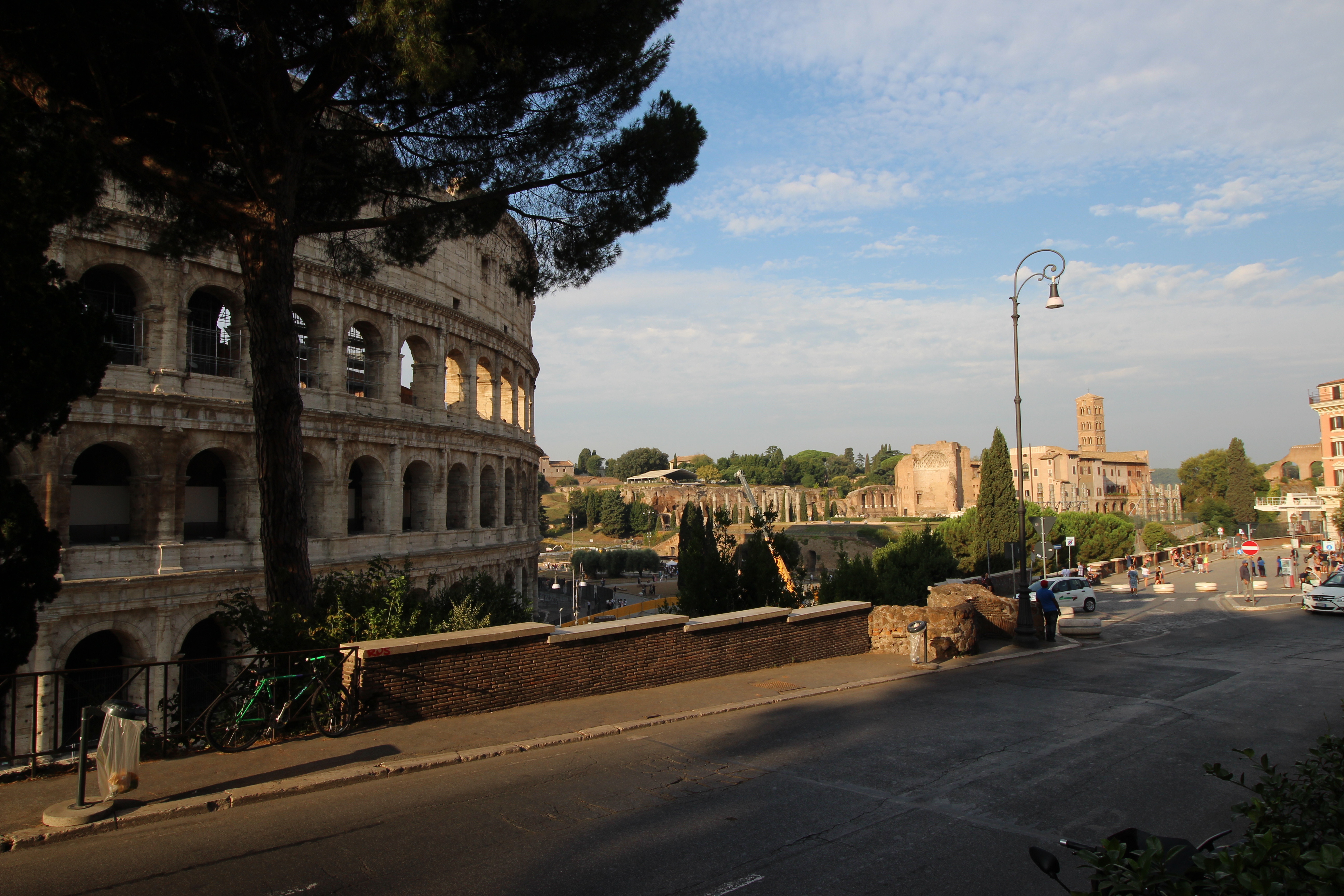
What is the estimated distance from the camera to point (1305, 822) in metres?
3.04

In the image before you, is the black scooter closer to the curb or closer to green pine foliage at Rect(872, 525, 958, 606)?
the curb

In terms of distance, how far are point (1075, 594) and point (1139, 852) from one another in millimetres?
24014

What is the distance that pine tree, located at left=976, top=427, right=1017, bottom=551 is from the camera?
41.8 m

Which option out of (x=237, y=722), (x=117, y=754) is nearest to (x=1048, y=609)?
(x=237, y=722)

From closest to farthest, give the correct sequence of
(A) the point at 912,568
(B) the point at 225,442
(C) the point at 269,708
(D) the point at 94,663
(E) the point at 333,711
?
(C) the point at 269,708, (E) the point at 333,711, (D) the point at 94,663, (A) the point at 912,568, (B) the point at 225,442

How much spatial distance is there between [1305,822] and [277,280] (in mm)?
10596

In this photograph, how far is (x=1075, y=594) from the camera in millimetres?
24062

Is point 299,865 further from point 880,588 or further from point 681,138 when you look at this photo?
point 880,588

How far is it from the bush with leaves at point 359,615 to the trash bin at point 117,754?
2.13 metres

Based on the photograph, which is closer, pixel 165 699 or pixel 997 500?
pixel 165 699

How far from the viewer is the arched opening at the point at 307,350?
2092cm

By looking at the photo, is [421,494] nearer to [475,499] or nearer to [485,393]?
[475,499]

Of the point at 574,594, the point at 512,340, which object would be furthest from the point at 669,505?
the point at 512,340

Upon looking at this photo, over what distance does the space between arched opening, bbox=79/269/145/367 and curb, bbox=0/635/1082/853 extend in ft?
47.2
